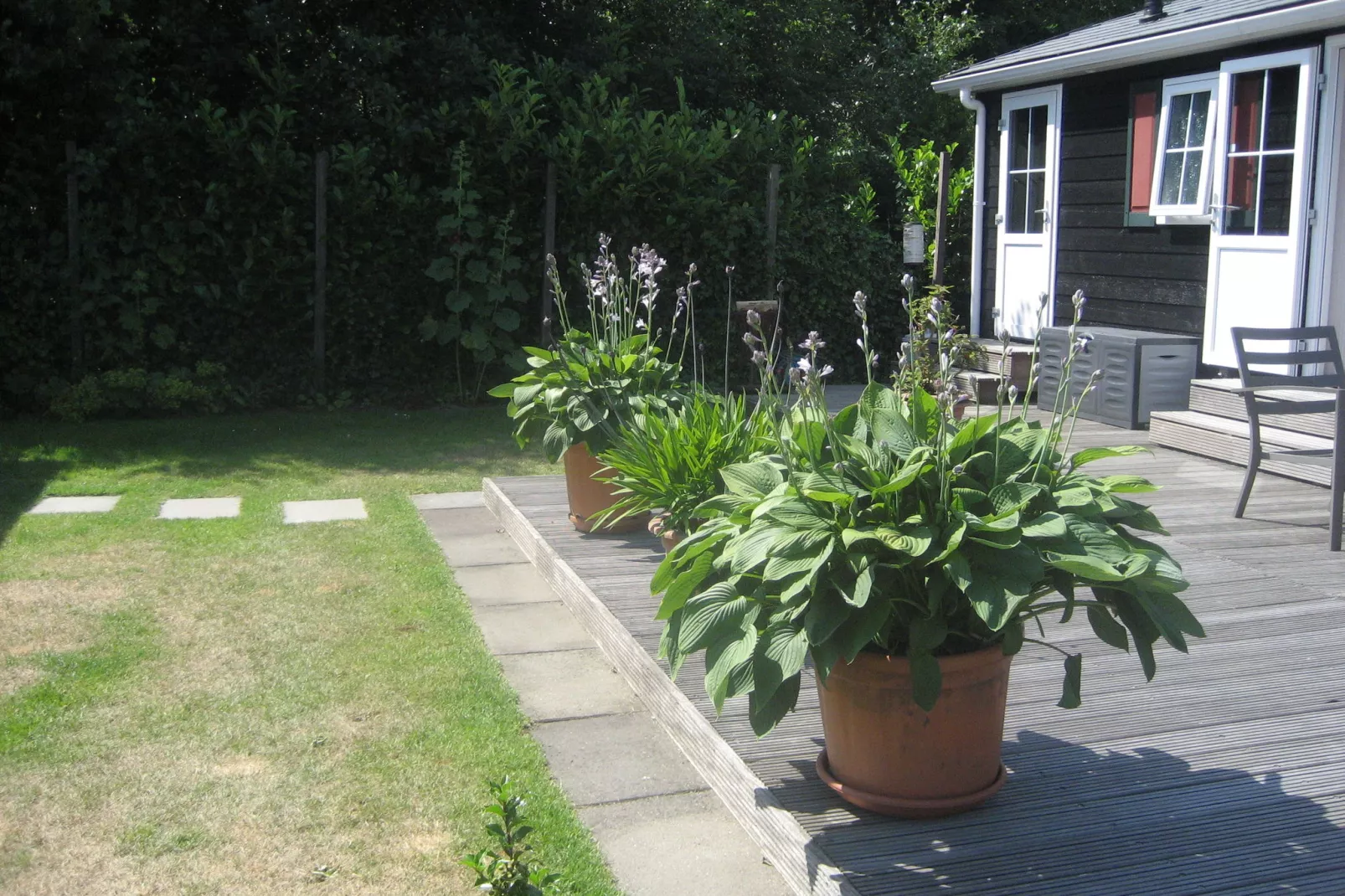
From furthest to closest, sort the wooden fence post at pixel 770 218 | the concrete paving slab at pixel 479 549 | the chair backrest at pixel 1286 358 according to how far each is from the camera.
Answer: the wooden fence post at pixel 770 218 < the chair backrest at pixel 1286 358 < the concrete paving slab at pixel 479 549

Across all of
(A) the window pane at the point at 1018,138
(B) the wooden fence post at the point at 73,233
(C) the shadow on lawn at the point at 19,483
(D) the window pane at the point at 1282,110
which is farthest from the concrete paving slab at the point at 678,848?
(A) the window pane at the point at 1018,138

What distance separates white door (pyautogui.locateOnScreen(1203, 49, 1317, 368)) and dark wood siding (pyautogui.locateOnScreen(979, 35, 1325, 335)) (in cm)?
A: 24

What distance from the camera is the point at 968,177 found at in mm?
12516

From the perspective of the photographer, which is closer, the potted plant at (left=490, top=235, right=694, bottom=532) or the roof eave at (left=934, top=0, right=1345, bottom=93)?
the potted plant at (left=490, top=235, right=694, bottom=532)

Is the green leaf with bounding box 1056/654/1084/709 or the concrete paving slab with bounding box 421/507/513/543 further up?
the green leaf with bounding box 1056/654/1084/709

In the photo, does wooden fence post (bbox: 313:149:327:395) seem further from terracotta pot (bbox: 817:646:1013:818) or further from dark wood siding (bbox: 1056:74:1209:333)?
terracotta pot (bbox: 817:646:1013:818)

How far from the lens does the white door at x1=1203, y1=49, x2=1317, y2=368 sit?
281 inches

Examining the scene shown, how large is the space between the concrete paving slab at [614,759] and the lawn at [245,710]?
84mm

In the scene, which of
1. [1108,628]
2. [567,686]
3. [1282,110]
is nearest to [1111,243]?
[1282,110]

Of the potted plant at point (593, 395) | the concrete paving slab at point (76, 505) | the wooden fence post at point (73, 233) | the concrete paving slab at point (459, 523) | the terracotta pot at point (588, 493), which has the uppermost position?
the wooden fence post at point (73, 233)

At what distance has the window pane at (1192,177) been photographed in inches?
314

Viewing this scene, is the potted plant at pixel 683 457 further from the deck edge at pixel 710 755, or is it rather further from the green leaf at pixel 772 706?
the green leaf at pixel 772 706

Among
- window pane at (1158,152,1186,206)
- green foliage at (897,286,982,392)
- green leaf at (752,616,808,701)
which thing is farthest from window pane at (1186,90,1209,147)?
green leaf at (752,616,808,701)

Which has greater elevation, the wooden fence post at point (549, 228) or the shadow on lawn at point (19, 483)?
the wooden fence post at point (549, 228)
